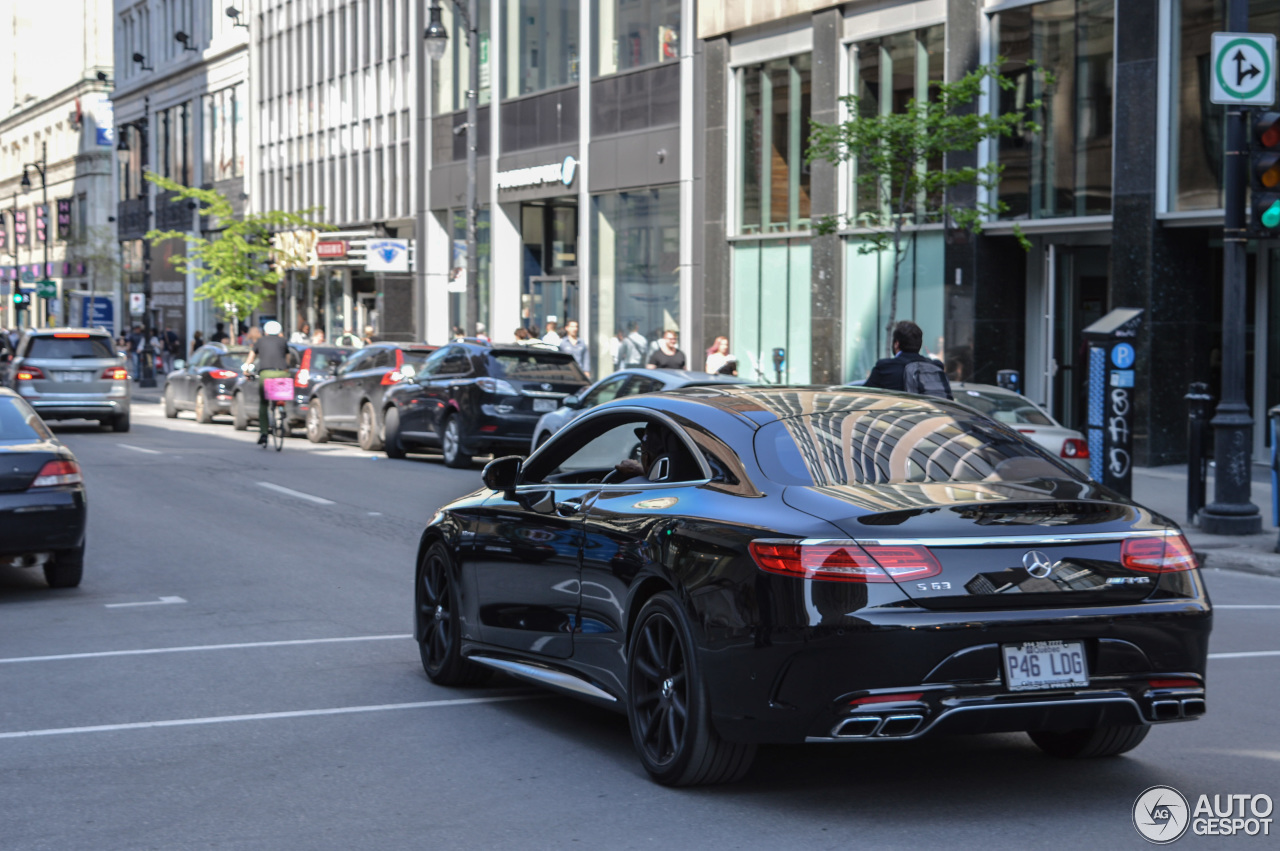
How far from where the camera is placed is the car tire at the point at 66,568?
38.5 feet

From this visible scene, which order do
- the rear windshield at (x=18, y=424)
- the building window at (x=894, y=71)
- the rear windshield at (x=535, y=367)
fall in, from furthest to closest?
the building window at (x=894, y=71) < the rear windshield at (x=535, y=367) < the rear windshield at (x=18, y=424)

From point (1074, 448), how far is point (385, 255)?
33.1m

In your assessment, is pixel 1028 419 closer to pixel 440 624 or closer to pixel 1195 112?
pixel 1195 112

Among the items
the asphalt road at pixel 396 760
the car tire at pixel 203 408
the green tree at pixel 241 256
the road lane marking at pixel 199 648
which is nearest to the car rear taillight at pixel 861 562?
the asphalt road at pixel 396 760

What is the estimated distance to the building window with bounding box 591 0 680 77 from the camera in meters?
33.8

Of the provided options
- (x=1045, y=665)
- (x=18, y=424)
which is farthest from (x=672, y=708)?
(x=18, y=424)

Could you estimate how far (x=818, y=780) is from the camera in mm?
6250

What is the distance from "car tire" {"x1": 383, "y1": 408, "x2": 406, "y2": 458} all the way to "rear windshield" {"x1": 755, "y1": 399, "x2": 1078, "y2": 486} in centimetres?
1797

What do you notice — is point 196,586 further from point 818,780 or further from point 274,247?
point 274,247

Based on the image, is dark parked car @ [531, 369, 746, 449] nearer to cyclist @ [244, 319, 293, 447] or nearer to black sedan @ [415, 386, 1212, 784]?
cyclist @ [244, 319, 293, 447]

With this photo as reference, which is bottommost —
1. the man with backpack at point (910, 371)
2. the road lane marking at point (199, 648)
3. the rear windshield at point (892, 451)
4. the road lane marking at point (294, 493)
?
the road lane marking at point (199, 648)

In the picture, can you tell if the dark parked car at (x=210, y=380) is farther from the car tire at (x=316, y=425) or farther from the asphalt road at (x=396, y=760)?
the asphalt road at (x=396, y=760)

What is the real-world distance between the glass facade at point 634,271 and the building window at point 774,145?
8.37 ft

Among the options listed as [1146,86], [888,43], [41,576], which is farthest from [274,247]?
[41,576]
